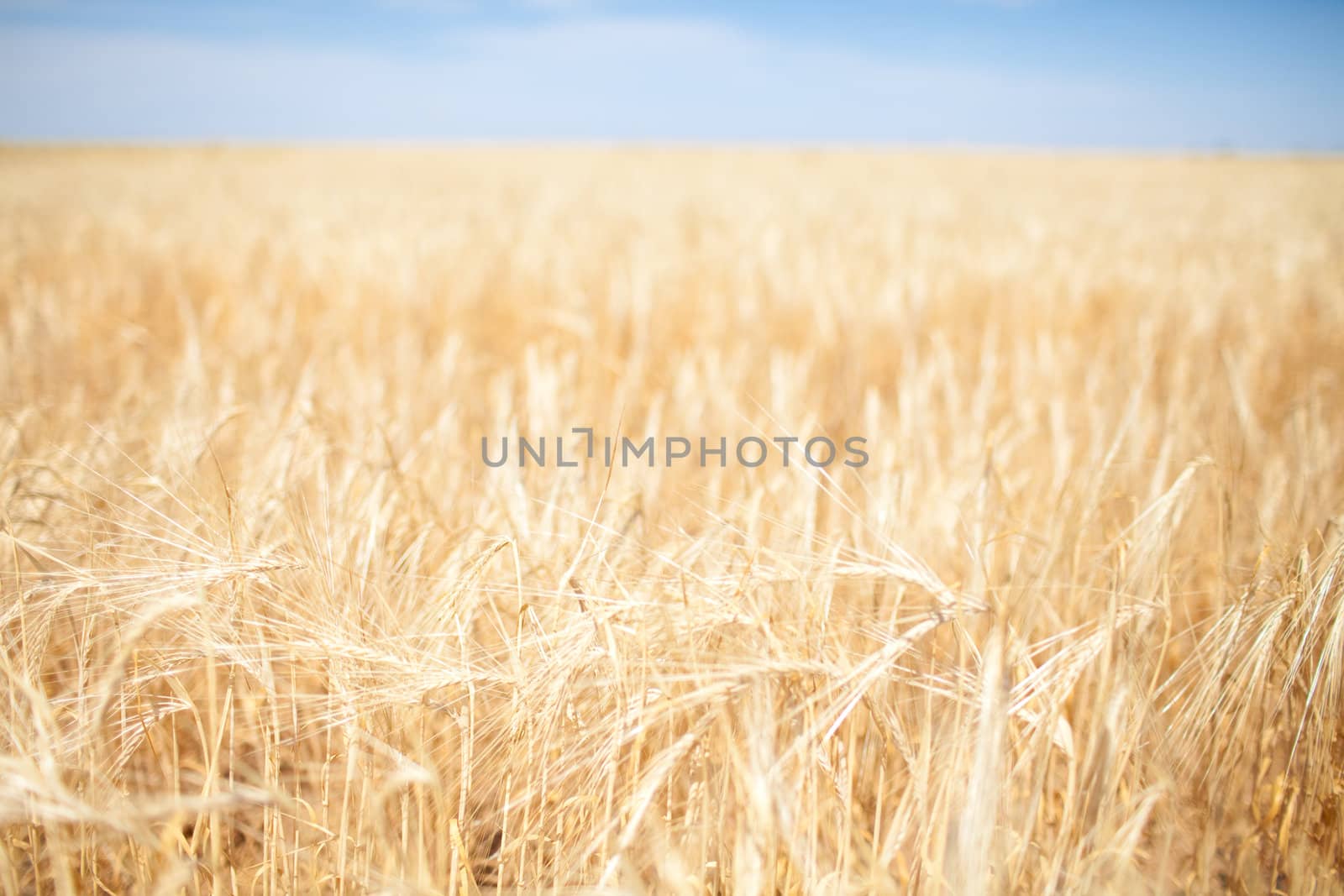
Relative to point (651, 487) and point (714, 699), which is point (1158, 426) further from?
point (714, 699)

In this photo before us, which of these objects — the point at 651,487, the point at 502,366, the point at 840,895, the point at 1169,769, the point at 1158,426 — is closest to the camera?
the point at 840,895

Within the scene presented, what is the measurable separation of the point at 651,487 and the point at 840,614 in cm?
42

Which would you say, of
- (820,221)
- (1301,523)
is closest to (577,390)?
(1301,523)

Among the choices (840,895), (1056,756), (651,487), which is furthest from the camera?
(651,487)

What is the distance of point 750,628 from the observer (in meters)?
0.70

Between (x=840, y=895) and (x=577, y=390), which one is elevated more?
(x=577, y=390)

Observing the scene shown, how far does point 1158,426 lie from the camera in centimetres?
157

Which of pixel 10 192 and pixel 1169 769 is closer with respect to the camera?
pixel 1169 769

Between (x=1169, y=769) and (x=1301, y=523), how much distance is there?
54cm

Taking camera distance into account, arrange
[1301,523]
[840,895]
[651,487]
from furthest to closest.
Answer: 1. [651,487]
2. [1301,523]
3. [840,895]

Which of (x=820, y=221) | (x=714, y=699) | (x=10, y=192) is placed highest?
(x=10, y=192)

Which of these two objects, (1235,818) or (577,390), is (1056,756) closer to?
(1235,818)

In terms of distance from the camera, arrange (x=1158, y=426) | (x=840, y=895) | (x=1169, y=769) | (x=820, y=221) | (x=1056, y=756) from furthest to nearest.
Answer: (x=820, y=221) < (x=1158, y=426) < (x=1056, y=756) < (x=1169, y=769) < (x=840, y=895)

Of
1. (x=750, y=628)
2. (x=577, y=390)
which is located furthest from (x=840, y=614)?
(x=577, y=390)
